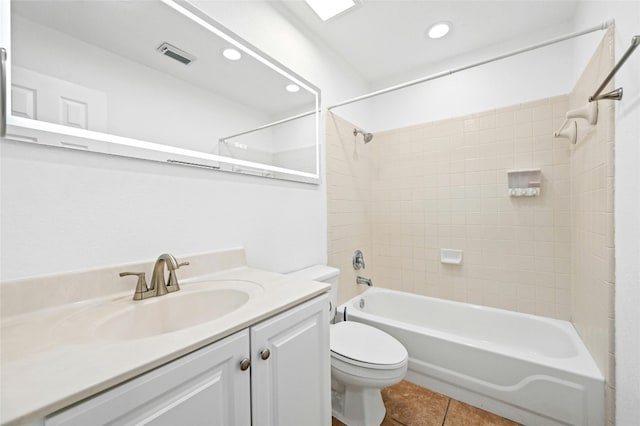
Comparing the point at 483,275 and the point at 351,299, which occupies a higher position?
the point at 483,275

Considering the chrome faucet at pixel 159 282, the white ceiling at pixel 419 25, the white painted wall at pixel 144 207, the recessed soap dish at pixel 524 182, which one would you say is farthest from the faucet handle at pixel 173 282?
the recessed soap dish at pixel 524 182

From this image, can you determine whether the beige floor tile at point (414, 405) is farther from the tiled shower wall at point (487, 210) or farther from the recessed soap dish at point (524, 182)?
the recessed soap dish at point (524, 182)

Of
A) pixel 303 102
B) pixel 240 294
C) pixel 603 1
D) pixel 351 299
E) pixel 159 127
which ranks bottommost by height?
pixel 351 299

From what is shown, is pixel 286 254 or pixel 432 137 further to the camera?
pixel 432 137

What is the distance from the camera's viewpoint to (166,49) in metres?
1.01

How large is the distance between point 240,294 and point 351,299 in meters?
1.37

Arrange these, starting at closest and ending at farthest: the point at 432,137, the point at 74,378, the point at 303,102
A: the point at 74,378 < the point at 303,102 < the point at 432,137

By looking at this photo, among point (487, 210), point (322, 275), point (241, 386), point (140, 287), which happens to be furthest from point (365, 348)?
point (487, 210)

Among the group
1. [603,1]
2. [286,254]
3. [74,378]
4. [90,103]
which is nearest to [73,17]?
[90,103]

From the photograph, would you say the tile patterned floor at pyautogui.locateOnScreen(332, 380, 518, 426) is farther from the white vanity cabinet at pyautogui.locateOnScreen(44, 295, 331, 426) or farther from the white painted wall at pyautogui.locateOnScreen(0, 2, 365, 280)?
the white painted wall at pyautogui.locateOnScreen(0, 2, 365, 280)

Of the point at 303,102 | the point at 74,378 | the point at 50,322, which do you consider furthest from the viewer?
the point at 303,102

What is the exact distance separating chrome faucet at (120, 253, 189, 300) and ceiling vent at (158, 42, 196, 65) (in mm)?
820

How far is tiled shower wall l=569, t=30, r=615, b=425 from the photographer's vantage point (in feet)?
3.68

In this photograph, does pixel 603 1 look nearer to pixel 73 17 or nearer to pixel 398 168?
pixel 398 168
